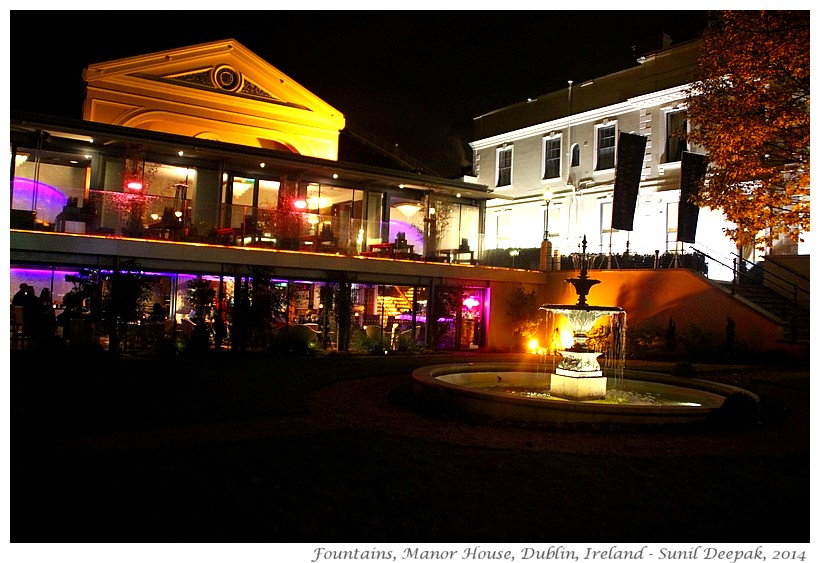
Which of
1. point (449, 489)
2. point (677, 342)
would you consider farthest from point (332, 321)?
point (449, 489)

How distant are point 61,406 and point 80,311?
30.8 feet

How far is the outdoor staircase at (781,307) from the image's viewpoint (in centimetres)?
2141

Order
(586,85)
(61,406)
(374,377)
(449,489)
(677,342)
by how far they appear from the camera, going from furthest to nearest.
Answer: (586,85), (677,342), (374,377), (61,406), (449,489)

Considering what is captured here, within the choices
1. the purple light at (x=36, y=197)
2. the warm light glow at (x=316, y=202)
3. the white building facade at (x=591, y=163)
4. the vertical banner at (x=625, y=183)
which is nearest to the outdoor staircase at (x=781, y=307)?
the white building facade at (x=591, y=163)

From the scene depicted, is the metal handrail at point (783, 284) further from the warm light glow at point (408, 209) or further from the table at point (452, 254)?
the warm light glow at point (408, 209)

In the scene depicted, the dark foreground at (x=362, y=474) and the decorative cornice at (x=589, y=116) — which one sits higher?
the decorative cornice at (x=589, y=116)

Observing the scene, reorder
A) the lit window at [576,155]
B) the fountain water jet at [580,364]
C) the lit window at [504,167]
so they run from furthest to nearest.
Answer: the lit window at [504,167] < the lit window at [576,155] < the fountain water jet at [580,364]

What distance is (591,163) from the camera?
A: 3247 centimetres

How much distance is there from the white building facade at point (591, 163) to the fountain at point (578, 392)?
1270 centimetres

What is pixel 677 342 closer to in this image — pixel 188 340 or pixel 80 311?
pixel 188 340

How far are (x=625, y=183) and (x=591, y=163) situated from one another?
17.4 ft

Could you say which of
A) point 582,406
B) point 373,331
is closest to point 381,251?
point 373,331

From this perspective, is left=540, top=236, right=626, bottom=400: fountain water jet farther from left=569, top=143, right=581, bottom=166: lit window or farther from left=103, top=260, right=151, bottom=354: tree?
left=569, top=143, right=581, bottom=166: lit window

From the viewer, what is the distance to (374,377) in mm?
16281
